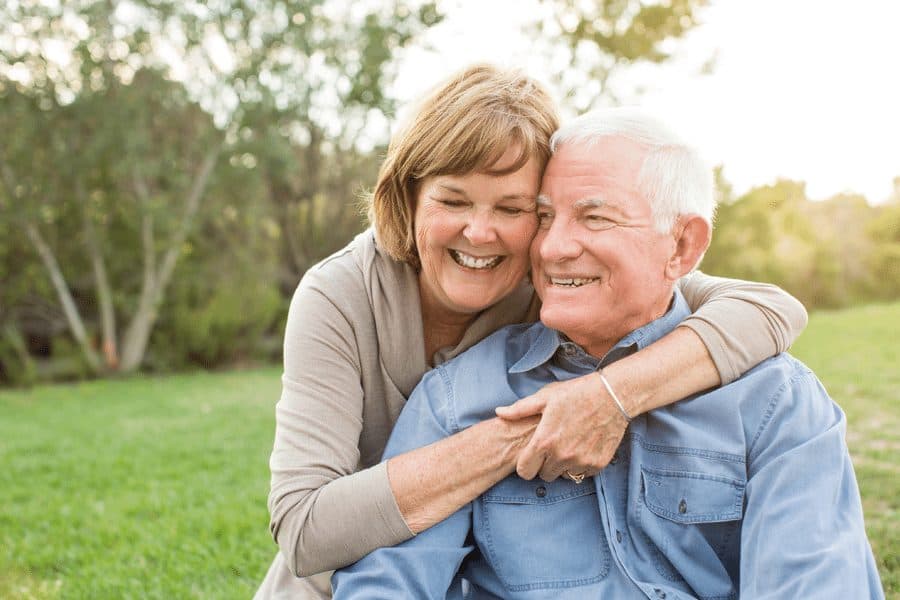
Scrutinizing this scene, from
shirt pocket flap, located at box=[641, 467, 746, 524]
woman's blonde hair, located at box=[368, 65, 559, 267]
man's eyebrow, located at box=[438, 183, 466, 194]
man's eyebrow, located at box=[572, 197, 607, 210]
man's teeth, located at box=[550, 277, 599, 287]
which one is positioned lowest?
shirt pocket flap, located at box=[641, 467, 746, 524]

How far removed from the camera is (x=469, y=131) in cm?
202

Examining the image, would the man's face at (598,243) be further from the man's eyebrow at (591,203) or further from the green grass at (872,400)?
the green grass at (872,400)

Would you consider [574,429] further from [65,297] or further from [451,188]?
[65,297]

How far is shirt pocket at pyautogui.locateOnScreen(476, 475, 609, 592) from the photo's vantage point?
1.99 m

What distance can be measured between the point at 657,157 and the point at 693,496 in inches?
32.6

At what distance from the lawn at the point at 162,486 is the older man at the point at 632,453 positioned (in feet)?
5.03

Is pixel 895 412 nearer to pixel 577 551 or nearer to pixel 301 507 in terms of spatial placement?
pixel 577 551

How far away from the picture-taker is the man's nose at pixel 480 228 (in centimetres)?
211

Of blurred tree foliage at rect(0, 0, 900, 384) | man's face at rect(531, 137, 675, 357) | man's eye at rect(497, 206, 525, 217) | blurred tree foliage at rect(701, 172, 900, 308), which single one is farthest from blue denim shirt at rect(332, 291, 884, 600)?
blurred tree foliage at rect(701, 172, 900, 308)

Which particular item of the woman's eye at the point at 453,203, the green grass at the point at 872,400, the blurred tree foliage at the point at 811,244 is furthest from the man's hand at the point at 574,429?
the blurred tree foliage at the point at 811,244

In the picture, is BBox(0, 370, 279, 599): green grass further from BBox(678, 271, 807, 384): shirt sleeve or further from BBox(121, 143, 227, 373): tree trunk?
BBox(121, 143, 227, 373): tree trunk

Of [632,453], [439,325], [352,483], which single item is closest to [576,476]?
[632,453]

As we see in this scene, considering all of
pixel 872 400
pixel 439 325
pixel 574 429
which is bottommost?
pixel 872 400

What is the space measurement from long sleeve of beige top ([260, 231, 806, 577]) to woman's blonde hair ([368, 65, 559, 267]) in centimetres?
23
